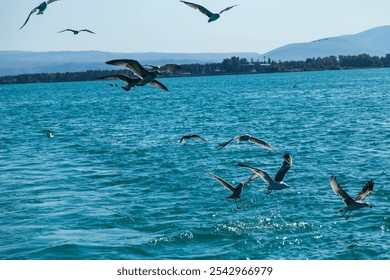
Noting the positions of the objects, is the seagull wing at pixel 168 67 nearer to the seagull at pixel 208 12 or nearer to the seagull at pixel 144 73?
the seagull at pixel 144 73

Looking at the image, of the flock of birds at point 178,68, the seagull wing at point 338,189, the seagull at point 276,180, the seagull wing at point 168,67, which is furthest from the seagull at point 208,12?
the seagull wing at point 338,189

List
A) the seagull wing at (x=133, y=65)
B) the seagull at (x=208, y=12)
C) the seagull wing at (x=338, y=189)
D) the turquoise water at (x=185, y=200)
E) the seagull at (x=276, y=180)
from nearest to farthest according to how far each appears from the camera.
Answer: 1. the seagull wing at (x=133, y=65)
2. the seagull wing at (x=338, y=189)
3. the seagull at (x=276, y=180)
4. the seagull at (x=208, y=12)
5. the turquoise water at (x=185, y=200)

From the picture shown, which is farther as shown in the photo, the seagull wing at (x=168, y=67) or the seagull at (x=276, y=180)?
the seagull at (x=276, y=180)

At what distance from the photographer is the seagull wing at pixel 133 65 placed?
15.2 metres

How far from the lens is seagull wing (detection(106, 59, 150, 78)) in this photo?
49.9 ft

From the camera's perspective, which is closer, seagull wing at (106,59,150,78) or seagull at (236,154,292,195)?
seagull wing at (106,59,150,78)

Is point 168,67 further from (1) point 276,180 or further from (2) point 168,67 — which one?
(1) point 276,180

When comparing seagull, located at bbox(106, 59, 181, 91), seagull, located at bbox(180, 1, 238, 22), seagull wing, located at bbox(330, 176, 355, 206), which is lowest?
seagull wing, located at bbox(330, 176, 355, 206)

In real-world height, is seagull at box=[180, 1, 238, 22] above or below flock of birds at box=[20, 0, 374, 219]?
above

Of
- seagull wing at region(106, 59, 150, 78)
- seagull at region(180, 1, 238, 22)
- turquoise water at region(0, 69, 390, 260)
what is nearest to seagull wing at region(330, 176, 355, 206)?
turquoise water at region(0, 69, 390, 260)

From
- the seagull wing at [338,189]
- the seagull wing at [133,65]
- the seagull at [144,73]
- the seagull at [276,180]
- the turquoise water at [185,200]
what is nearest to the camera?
the seagull wing at [133,65]

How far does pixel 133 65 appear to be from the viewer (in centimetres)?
1614

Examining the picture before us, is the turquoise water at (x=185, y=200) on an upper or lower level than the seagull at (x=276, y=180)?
lower

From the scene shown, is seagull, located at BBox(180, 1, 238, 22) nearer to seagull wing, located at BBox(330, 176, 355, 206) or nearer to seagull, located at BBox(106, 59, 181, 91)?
seagull, located at BBox(106, 59, 181, 91)
